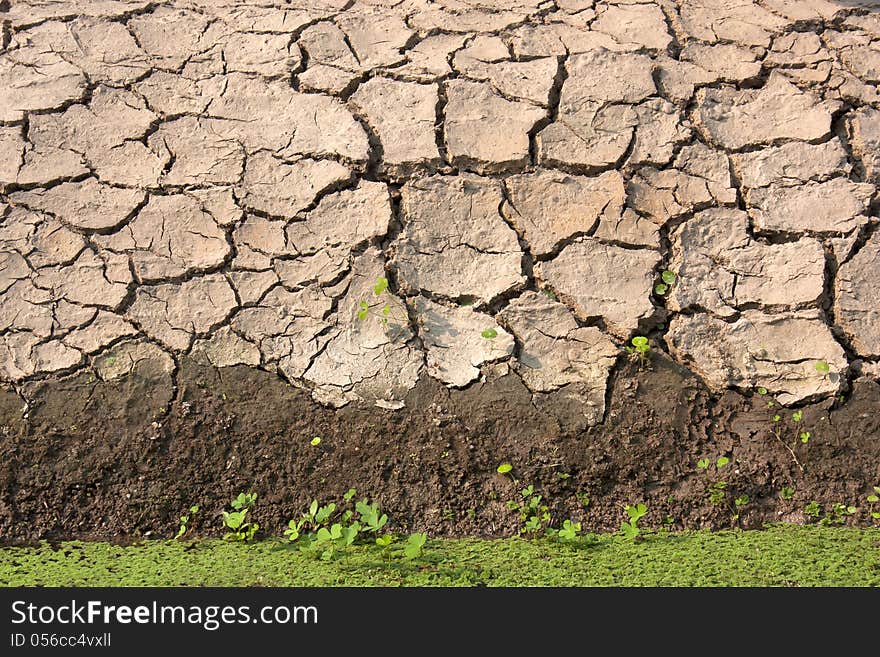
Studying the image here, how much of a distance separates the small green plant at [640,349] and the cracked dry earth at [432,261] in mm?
41

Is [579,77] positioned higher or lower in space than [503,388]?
higher

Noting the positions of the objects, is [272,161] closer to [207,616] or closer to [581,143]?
[581,143]

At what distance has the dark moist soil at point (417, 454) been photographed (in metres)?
2.90

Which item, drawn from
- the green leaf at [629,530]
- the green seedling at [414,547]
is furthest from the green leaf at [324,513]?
the green leaf at [629,530]

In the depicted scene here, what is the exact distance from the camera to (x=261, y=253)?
3301mm

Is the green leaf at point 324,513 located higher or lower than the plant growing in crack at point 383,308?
lower

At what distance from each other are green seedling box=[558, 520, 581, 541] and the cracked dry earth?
53 millimetres

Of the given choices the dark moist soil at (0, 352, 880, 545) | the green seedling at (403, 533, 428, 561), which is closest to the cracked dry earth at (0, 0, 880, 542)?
the dark moist soil at (0, 352, 880, 545)

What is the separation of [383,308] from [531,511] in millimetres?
869

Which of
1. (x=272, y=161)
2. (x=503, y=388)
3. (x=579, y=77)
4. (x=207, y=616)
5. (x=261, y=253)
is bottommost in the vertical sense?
(x=207, y=616)

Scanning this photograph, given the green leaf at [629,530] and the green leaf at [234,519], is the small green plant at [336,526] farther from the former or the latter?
the green leaf at [629,530]

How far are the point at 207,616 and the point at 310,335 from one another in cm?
112

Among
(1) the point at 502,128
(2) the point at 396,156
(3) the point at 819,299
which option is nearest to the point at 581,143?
(1) the point at 502,128

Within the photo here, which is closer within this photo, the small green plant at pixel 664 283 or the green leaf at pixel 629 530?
the green leaf at pixel 629 530
